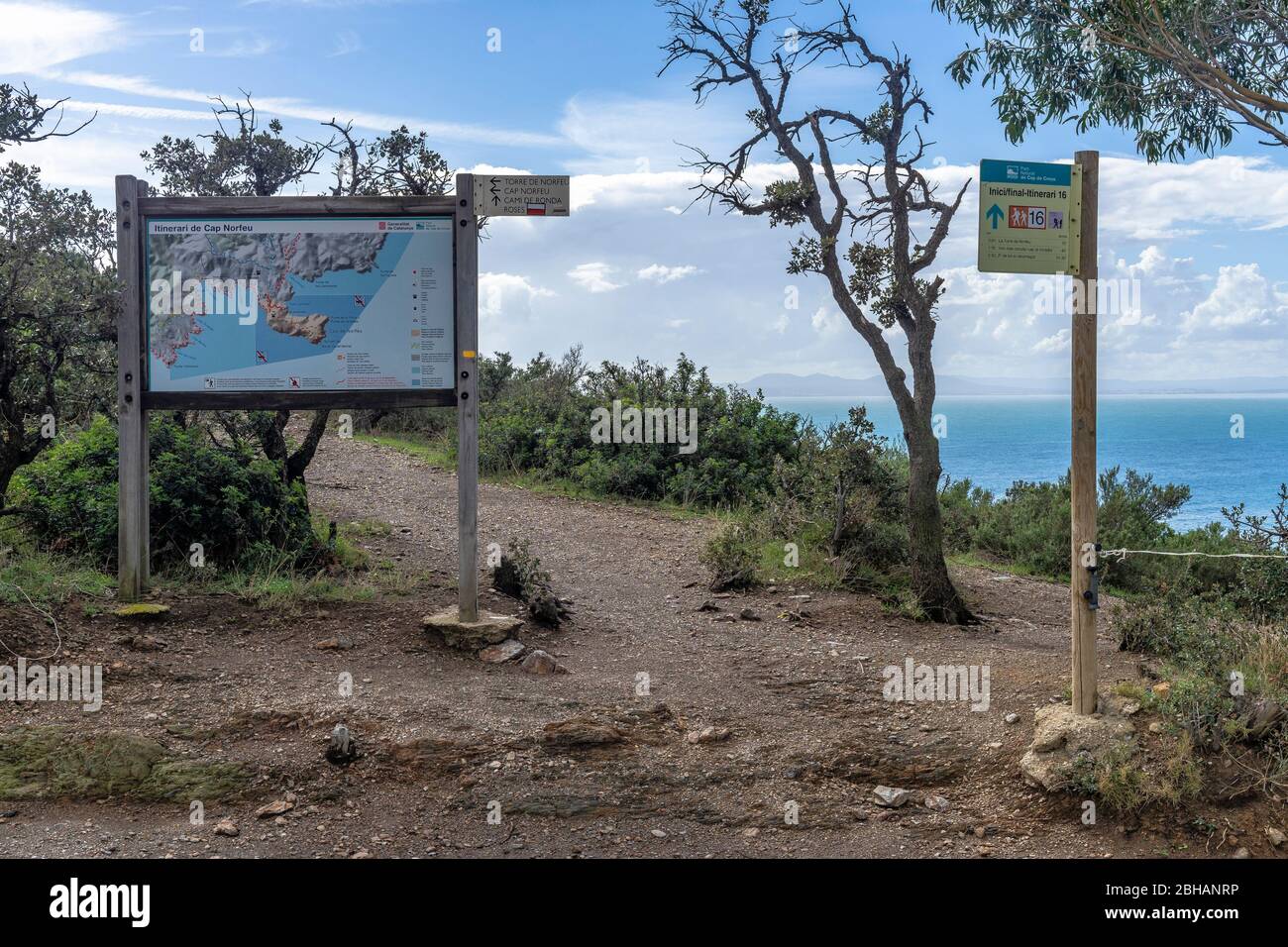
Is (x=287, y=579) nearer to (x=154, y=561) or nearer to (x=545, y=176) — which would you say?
(x=154, y=561)

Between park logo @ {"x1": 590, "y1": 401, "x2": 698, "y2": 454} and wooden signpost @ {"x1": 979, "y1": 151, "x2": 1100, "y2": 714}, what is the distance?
10.3 meters

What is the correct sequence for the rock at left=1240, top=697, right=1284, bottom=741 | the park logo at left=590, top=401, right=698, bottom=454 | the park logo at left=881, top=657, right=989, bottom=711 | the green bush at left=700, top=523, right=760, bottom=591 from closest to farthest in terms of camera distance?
the rock at left=1240, top=697, right=1284, bottom=741
the park logo at left=881, top=657, right=989, bottom=711
the green bush at left=700, top=523, right=760, bottom=591
the park logo at left=590, top=401, right=698, bottom=454

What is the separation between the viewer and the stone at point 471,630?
7.79 meters

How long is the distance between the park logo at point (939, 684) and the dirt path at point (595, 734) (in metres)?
0.10

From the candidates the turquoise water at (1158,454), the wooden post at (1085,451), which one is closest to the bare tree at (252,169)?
the wooden post at (1085,451)

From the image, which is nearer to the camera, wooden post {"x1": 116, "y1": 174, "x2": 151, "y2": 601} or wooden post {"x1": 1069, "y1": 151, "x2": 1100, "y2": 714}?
wooden post {"x1": 1069, "y1": 151, "x2": 1100, "y2": 714}

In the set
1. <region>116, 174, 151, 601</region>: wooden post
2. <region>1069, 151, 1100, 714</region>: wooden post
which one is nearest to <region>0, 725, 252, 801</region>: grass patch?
<region>116, 174, 151, 601</region>: wooden post

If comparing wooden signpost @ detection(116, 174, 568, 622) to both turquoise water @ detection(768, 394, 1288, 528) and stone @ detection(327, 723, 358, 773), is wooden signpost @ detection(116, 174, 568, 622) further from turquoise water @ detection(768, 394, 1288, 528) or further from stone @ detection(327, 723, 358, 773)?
turquoise water @ detection(768, 394, 1288, 528)

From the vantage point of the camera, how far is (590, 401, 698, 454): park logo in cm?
1625

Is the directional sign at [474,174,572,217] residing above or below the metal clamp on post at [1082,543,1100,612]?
above

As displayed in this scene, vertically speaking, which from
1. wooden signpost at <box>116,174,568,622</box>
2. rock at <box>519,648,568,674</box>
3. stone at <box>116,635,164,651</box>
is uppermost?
wooden signpost at <box>116,174,568,622</box>

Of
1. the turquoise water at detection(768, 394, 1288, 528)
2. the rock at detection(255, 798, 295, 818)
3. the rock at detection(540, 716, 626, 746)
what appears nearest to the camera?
the rock at detection(255, 798, 295, 818)

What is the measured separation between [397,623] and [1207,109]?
30.3 ft

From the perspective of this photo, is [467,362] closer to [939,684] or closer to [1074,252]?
[939,684]
